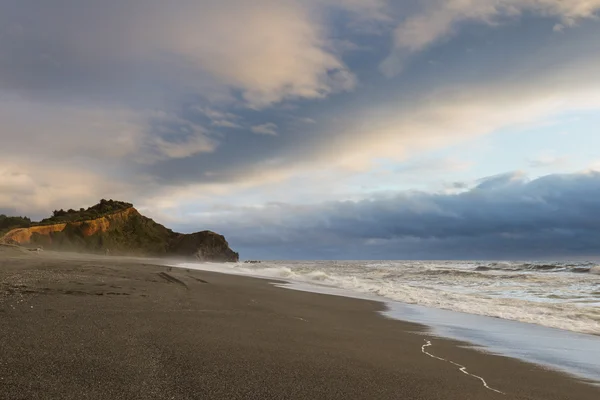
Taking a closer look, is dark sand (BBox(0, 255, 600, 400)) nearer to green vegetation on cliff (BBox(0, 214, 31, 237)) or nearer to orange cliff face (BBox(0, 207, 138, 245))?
orange cliff face (BBox(0, 207, 138, 245))

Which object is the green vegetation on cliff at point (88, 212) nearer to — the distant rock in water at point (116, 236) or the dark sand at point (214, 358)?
the distant rock in water at point (116, 236)

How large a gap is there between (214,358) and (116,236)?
64886 mm

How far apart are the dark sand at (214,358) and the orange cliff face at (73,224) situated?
38.9 meters

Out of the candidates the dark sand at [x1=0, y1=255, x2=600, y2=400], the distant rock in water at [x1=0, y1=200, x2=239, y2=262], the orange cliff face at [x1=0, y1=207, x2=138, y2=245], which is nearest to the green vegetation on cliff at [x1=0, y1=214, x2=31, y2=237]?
the distant rock in water at [x1=0, y1=200, x2=239, y2=262]

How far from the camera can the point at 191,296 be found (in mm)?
9734

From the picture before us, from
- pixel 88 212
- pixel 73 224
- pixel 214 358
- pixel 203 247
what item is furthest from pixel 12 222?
pixel 214 358

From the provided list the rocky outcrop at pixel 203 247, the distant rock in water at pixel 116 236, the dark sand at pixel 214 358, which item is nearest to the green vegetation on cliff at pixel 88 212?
the distant rock in water at pixel 116 236

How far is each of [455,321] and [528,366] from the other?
15.4 feet

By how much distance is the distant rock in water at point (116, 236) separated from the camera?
47.4 meters

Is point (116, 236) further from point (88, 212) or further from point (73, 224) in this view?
point (73, 224)

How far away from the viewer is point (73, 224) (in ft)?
174

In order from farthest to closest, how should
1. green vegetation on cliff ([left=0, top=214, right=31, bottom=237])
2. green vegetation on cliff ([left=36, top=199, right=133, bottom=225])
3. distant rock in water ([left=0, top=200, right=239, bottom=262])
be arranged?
1. green vegetation on cliff ([left=36, top=199, right=133, bottom=225])
2. green vegetation on cliff ([left=0, top=214, right=31, bottom=237])
3. distant rock in water ([left=0, top=200, right=239, bottom=262])

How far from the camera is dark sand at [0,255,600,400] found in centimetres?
341

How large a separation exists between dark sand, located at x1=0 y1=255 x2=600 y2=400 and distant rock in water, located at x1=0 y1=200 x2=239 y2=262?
4030 cm
